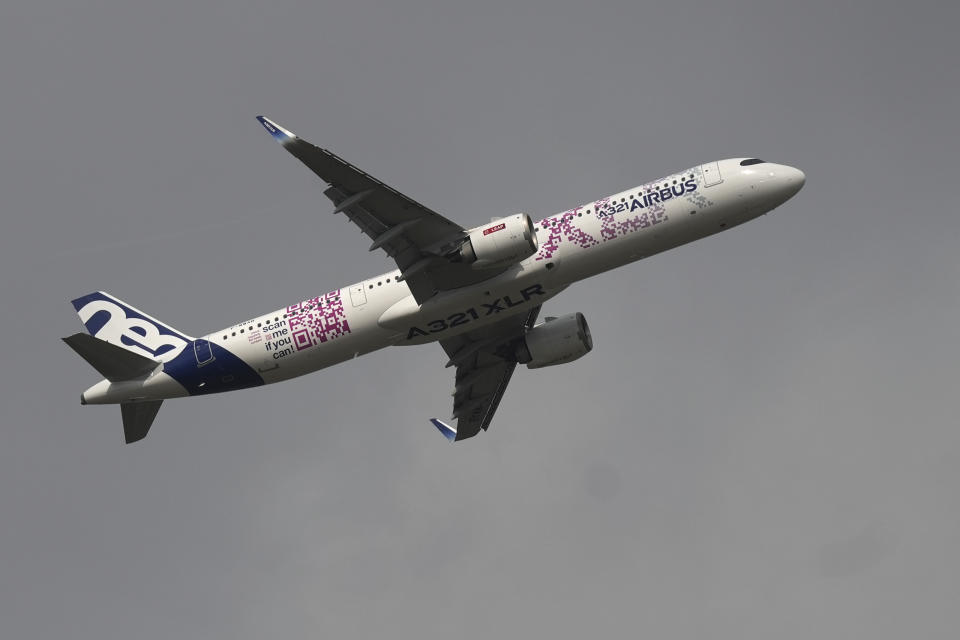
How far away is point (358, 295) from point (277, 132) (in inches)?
434

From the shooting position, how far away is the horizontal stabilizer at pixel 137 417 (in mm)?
64875

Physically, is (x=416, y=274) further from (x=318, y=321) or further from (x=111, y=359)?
(x=111, y=359)

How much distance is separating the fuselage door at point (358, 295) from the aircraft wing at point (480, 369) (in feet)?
30.5

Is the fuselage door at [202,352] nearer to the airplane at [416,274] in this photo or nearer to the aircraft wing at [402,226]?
the airplane at [416,274]

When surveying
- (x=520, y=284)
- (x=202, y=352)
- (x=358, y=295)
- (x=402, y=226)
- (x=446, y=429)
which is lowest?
(x=446, y=429)

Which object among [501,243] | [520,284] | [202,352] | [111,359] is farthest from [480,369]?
[111,359]

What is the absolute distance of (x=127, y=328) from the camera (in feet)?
220

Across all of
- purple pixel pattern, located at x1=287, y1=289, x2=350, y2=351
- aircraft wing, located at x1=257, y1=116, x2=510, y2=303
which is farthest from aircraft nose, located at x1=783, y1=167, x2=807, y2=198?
purple pixel pattern, located at x1=287, y1=289, x2=350, y2=351

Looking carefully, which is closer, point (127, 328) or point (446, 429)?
point (127, 328)

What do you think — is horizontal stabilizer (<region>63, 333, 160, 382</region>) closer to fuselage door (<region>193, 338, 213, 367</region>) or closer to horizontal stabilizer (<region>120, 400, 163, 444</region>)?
fuselage door (<region>193, 338, 213, 367</region>)

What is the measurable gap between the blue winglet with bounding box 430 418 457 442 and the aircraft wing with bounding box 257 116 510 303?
15.0m

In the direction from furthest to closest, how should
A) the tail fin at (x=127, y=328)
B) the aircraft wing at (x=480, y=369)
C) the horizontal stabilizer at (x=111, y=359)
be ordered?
the aircraft wing at (x=480, y=369) → the tail fin at (x=127, y=328) → the horizontal stabilizer at (x=111, y=359)

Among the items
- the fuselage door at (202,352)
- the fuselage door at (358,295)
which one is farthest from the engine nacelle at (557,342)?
the fuselage door at (202,352)

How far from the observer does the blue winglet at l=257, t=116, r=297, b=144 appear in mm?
52406
